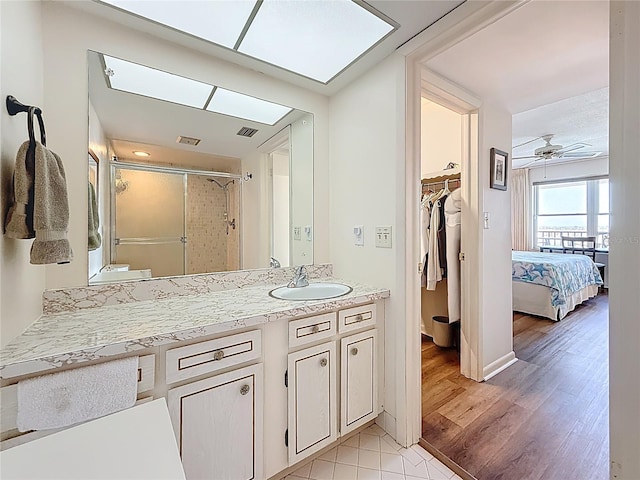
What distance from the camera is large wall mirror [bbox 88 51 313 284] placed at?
55.4 inches

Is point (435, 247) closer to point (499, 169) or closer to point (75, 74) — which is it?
point (499, 169)

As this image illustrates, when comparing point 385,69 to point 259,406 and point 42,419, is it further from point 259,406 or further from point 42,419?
point 42,419

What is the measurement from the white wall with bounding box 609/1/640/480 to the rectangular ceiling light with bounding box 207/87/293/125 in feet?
5.29

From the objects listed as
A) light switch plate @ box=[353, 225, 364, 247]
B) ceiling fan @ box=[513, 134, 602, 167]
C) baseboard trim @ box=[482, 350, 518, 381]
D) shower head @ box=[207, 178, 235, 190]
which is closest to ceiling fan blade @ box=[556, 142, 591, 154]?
ceiling fan @ box=[513, 134, 602, 167]

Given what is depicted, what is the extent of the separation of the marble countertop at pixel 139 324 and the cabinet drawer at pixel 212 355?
6cm

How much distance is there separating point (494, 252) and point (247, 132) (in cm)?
213

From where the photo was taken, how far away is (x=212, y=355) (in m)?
1.09

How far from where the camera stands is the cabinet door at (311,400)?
130 cm

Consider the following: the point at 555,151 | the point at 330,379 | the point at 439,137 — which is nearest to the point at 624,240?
the point at 330,379

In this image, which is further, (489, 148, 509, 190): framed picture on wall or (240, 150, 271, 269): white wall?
(489, 148, 509, 190): framed picture on wall

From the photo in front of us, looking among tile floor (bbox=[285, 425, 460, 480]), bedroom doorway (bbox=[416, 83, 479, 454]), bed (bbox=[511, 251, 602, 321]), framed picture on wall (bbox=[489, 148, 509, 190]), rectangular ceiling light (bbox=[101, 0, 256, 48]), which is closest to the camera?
rectangular ceiling light (bbox=[101, 0, 256, 48])

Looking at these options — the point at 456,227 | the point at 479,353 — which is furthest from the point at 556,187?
the point at 479,353

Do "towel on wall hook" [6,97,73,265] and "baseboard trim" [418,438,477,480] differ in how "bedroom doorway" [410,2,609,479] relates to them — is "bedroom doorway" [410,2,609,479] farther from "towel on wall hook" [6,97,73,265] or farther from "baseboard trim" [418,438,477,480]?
"towel on wall hook" [6,97,73,265]

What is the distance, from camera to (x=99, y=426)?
66 cm
